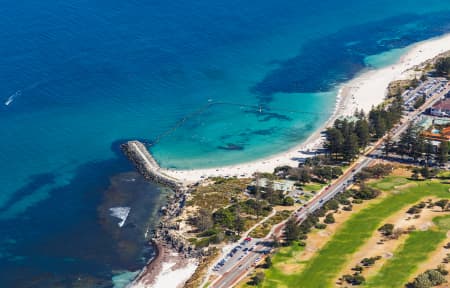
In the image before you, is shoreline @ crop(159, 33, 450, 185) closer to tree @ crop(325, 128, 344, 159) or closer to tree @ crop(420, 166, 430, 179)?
tree @ crop(325, 128, 344, 159)

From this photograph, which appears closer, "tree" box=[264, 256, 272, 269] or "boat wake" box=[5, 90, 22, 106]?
"tree" box=[264, 256, 272, 269]

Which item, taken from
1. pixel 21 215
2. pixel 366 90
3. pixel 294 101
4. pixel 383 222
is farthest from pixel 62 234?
pixel 366 90

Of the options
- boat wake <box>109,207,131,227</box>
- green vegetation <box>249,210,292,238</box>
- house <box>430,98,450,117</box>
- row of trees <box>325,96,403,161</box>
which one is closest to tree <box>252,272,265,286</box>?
green vegetation <box>249,210,292,238</box>

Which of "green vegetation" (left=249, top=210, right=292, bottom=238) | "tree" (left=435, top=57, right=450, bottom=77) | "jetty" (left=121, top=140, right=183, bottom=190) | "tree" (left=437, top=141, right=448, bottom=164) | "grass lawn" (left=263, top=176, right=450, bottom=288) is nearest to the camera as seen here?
"grass lawn" (left=263, top=176, right=450, bottom=288)

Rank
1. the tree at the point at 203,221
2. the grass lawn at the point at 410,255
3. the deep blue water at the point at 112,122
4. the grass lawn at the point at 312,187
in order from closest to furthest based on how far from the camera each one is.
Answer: the grass lawn at the point at 410,255 < the tree at the point at 203,221 < the deep blue water at the point at 112,122 < the grass lawn at the point at 312,187

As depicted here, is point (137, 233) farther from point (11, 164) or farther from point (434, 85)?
point (434, 85)

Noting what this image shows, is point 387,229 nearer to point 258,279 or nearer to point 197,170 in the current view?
point 258,279

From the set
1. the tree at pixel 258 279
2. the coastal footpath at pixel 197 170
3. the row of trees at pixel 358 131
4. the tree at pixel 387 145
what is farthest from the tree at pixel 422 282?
the tree at pixel 387 145

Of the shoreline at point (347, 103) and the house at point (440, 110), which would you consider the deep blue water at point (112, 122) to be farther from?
the house at point (440, 110)
